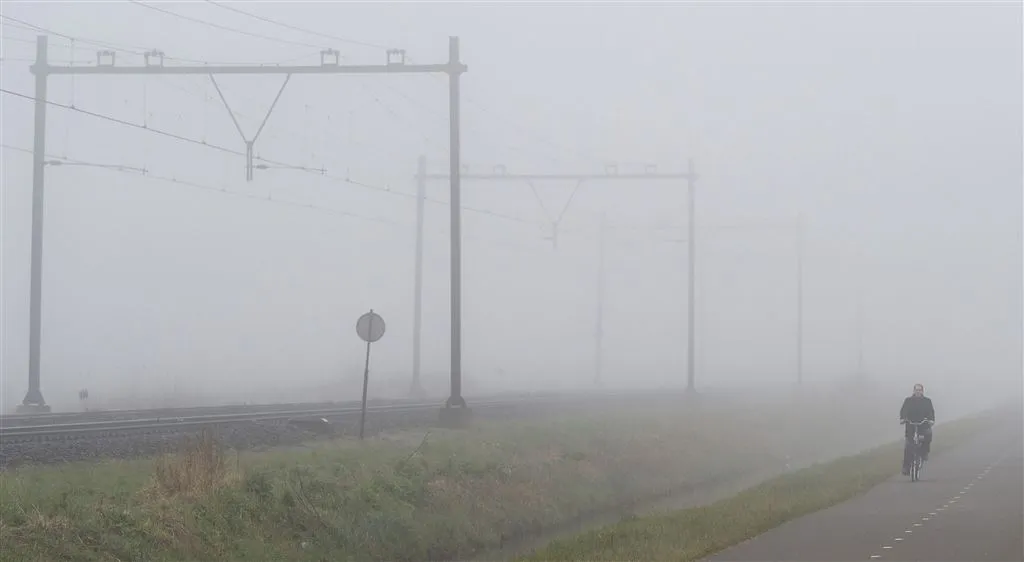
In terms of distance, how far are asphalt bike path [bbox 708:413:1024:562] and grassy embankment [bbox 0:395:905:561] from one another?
17.3ft

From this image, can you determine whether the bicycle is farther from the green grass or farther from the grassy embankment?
the grassy embankment

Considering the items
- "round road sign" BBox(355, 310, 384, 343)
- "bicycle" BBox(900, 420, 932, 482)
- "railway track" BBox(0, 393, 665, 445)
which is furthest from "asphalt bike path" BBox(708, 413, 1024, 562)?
"railway track" BBox(0, 393, 665, 445)

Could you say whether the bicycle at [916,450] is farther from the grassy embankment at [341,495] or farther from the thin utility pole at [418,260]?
the thin utility pole at [418,260]

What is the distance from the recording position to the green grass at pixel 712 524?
16.3 meters

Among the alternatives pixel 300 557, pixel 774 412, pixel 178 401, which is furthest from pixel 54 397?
pixel 300 557

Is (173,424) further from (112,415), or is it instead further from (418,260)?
(418,260)

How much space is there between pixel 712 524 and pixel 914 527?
8.50 feet

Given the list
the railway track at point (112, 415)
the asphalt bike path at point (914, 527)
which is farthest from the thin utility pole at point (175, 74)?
the asphalt bike path at point (914, 527)

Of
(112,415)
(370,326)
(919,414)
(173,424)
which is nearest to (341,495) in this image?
(370,326)

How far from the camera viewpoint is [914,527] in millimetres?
17938

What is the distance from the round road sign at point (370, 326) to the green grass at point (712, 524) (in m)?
7.68

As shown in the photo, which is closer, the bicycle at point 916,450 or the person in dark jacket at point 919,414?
the bicycle at point 916,450

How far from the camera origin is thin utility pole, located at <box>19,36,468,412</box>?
31.9 m

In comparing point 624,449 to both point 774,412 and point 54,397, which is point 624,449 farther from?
point 54,397
